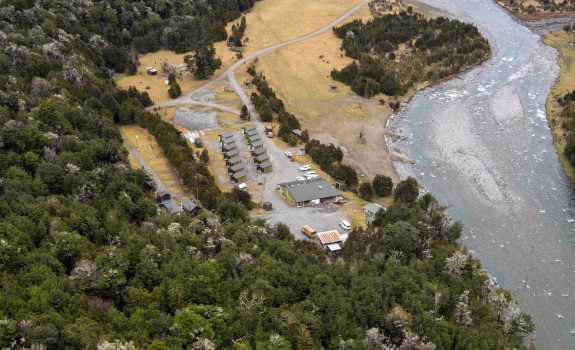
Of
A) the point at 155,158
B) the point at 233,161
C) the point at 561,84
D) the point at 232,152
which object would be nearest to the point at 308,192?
the point at 233,161

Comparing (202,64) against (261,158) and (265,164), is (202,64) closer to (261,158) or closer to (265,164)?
(261,158)

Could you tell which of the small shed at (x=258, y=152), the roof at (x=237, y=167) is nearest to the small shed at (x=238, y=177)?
the roof at (x=237, y=167)

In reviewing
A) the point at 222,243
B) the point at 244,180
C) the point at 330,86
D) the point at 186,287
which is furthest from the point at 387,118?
the point at 186,287

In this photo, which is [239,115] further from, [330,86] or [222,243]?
[222,243]

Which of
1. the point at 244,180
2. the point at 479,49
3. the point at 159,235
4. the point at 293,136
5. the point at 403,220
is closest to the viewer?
the point at 159,235

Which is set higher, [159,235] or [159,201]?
[159,235]

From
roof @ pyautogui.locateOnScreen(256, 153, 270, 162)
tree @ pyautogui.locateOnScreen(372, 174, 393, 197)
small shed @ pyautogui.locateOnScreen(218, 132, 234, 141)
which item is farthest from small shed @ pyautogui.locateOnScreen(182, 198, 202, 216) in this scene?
tree @ pyautogui.locateOnScreen(372, 174, 393, 197)
